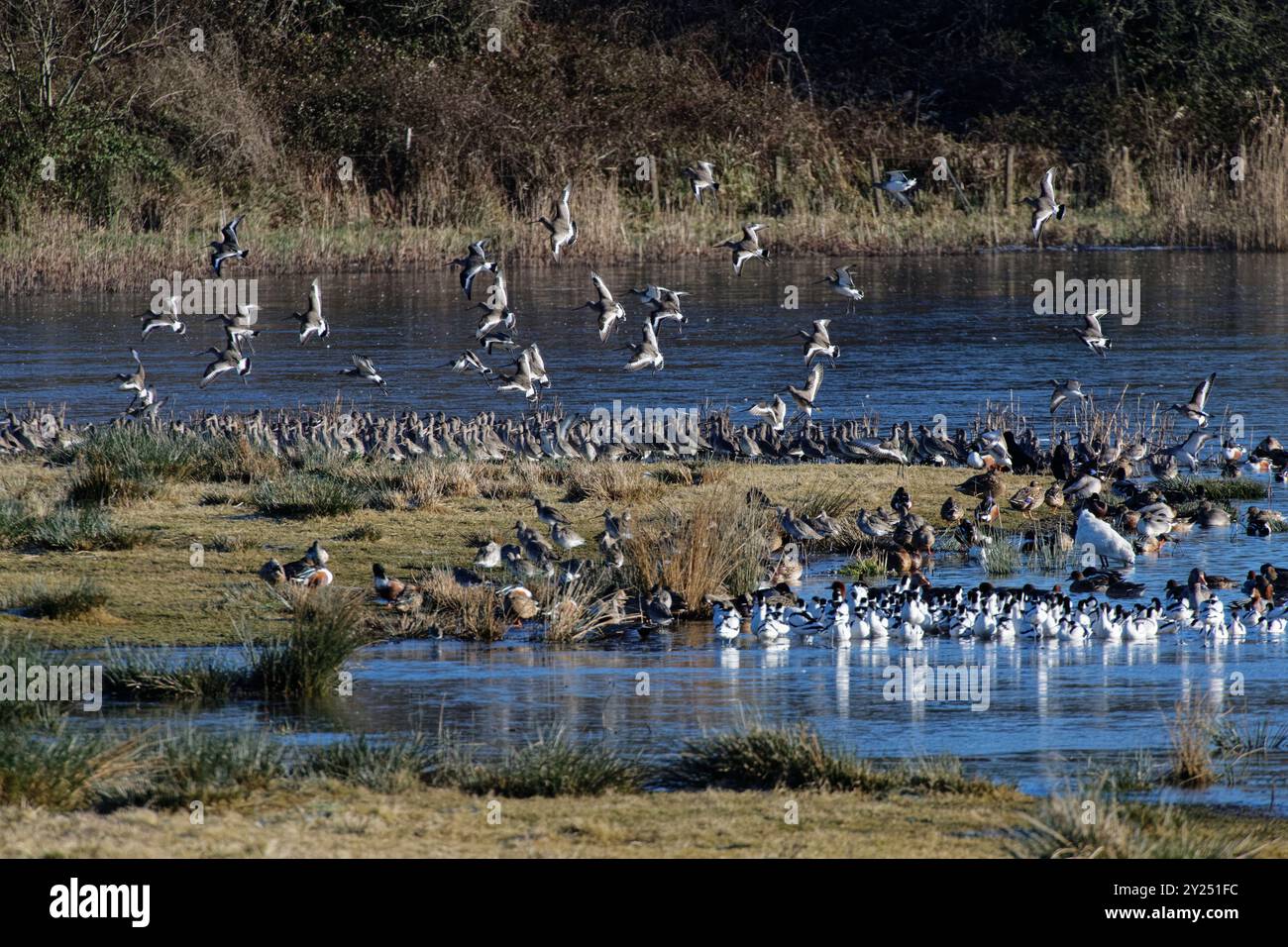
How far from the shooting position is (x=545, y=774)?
785cm

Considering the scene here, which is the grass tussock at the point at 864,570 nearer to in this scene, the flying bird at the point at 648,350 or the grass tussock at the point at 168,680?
the grass tussock at the point at 168,680

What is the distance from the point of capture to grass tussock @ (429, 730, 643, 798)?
782cm

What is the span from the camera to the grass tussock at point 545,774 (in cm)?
782

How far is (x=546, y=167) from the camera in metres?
44.0

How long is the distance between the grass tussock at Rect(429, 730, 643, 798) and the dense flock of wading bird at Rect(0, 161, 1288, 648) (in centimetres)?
347

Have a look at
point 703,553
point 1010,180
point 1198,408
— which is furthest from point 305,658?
point 1010,180

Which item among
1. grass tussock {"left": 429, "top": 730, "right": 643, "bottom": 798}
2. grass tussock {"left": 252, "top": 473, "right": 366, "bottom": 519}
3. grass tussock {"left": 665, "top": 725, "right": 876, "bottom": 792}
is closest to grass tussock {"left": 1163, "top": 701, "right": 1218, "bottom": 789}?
grass tussock {"left": 665, "top": 725, "right": 876, "bottom": 792}

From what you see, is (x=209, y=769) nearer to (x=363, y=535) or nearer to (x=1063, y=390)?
(x=363, y=535)

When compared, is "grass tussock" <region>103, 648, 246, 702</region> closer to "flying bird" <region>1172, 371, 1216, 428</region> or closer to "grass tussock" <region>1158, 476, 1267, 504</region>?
"grass tussock" <region>1158, 476, 1267, 504</region>

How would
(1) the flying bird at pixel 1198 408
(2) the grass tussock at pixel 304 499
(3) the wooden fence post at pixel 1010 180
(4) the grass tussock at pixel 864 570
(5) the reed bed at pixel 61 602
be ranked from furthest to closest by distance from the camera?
(3) the wooden fence post at pixel 1010 180
(1) the flying bird at pixel 1198 408
(2) the grass tussock at pixel 304 499
(4) the grass tussock at pixel 864 570
(5) the reed bed at pixel 61 602

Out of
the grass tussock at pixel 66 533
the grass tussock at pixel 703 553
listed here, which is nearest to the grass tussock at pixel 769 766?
the grass tussock at pixel 703 553

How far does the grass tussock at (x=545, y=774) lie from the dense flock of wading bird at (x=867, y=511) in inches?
137
